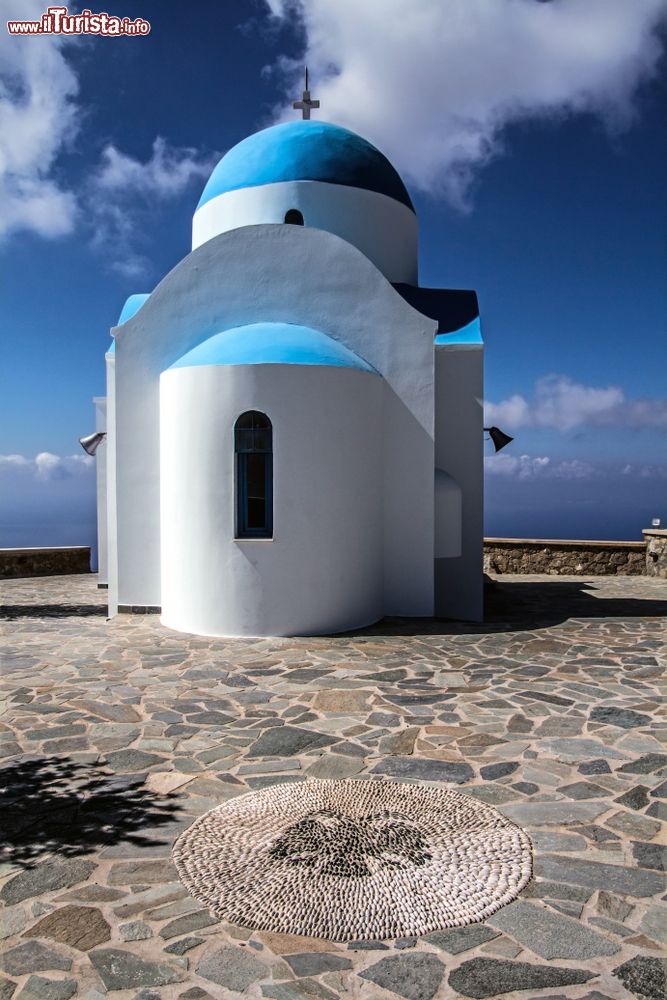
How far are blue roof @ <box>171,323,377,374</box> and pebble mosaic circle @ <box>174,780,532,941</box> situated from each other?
5763 mm

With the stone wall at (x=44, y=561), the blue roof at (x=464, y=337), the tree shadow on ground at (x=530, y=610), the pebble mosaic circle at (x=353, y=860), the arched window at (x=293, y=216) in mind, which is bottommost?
the pebble mosaic circle at (x=353, y=860)

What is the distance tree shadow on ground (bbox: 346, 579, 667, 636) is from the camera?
Answer: 966cm

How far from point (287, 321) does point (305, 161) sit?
3587 millimetres

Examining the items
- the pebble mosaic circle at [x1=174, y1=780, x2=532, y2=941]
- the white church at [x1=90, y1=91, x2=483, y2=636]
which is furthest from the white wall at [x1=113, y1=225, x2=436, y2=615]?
the pebble mosaic circle at [x1=174, y1=780, x2=532, y2=941]

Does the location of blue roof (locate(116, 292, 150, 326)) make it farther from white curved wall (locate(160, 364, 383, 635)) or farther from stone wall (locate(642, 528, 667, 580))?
stone wall (locate(642, 528, 667, 580))

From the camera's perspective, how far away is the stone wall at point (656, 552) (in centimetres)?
1753

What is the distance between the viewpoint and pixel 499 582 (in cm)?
1630

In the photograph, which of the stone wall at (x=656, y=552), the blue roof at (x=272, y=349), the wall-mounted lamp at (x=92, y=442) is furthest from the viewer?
the stone wall at (x=656, y=552)

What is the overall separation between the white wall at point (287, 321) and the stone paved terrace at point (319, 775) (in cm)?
117

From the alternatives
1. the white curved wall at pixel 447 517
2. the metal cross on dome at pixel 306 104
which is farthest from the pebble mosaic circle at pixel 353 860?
the metal cross on dome at pixel 306 104

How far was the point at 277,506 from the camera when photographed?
9086mm

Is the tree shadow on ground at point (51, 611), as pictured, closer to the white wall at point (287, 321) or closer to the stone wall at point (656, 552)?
the white wall at point (287, 321)

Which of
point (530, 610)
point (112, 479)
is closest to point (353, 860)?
point (112, 479)

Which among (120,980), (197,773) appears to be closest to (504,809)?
(197,773)
